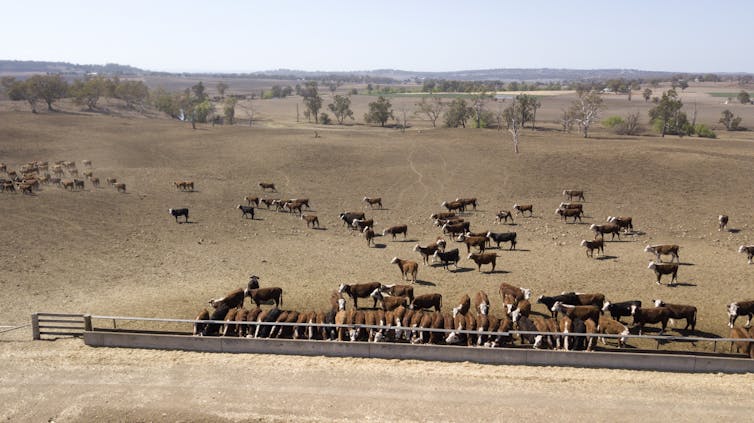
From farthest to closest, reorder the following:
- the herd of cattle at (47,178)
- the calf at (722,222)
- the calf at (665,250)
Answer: the herd of cattle at (47,178)
the calf at (722,222)
the calf at (665,250)

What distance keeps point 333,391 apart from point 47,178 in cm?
3180

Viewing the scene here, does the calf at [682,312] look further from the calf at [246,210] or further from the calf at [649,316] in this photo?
the calf at [246,210]

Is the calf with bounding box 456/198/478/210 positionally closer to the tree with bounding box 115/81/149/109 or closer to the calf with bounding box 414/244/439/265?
the calf with bounding box 414/244/439/265

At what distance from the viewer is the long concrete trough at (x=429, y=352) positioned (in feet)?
46.1

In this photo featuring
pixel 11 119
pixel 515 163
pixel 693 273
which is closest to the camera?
pixel 693 273

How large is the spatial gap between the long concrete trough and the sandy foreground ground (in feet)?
0.86

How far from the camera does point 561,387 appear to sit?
44.1 feet

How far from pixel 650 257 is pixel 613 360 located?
36.9ft

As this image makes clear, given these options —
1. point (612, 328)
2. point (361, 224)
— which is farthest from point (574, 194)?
point (612, 328)

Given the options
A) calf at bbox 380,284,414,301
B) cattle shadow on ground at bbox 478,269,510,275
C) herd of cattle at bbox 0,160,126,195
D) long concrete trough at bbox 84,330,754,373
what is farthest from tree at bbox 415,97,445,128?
long concrete trough at bbox 84,330,754,373

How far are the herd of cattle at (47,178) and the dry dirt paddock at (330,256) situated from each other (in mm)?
1213

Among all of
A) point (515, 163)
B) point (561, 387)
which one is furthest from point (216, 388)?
point (515, 163)

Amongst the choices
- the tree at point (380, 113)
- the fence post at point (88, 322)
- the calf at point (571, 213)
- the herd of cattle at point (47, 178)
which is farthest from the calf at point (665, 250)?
the tree at point (380, 113)

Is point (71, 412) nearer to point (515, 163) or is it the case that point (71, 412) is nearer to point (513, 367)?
point (513, 367)
